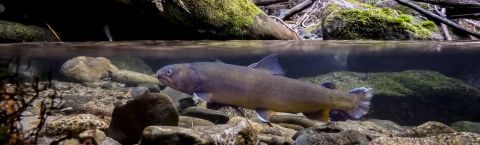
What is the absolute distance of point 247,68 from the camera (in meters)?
3.99

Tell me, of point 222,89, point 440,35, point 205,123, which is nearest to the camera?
point 222,89

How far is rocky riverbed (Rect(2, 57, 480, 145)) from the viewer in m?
3.71

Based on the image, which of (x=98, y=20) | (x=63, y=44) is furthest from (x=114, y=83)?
(x=98, y=20)

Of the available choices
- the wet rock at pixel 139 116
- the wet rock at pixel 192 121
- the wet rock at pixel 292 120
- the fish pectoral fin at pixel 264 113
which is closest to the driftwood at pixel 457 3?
the wet rock at pixel 292 120

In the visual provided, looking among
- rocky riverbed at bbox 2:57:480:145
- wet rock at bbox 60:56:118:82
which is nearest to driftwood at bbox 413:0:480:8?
rocky riverbed at bbox 2:57:480:145

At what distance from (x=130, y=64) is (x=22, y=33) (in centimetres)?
357

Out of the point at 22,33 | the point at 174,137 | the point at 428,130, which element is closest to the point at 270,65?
the point at 174,137

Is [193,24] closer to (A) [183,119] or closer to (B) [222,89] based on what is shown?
(A) [183,119]

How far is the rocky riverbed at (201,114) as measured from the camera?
3.71 m

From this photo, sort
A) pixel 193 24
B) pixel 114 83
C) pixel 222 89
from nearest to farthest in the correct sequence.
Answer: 1. pixel 222 89
2. pixel 193 24
3. pixel 114 83

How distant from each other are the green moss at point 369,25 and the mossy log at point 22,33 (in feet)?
20.9

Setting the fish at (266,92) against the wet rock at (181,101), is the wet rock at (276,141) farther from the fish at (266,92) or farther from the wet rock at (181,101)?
the wet rock at (181,101)

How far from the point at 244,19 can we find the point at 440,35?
5.78m

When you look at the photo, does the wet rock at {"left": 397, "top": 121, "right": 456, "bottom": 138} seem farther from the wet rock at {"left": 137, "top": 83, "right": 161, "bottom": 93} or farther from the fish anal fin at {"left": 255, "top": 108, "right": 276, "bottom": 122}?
→ the wet rock at {"left": 137, "top": 83, "right": 161, "bottom": 93}
